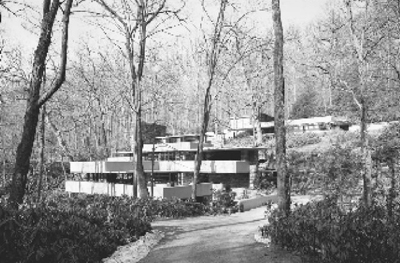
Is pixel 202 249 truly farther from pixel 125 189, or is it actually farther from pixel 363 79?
pixel 125 189

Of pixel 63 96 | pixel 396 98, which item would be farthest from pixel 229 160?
pixel 63 96

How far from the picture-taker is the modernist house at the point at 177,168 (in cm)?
3278

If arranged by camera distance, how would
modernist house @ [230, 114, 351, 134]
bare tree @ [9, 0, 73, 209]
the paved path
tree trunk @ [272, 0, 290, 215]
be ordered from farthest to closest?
modernist house @ [230, 114, 351, 134]
tree trunk @ [272, 0, 290, 215]
bare tree @ [9, 0, 73, 209]
the paved path

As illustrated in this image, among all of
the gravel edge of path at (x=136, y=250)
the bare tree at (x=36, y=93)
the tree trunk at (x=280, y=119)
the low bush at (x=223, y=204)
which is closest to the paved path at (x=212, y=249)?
the gravel edge of path at (x=136, y=250)

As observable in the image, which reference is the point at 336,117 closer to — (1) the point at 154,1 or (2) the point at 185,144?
(2) the point at 185,144

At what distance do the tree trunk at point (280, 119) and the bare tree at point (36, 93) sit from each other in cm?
760

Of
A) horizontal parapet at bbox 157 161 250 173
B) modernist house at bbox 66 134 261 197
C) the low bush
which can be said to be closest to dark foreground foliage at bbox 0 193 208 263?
the low bush

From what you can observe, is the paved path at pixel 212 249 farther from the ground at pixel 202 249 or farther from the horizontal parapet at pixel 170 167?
the horizontal parapet at pixel 170 167

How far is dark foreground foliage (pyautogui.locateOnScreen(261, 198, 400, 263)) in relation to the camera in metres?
7.99

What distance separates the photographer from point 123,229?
13.1 m

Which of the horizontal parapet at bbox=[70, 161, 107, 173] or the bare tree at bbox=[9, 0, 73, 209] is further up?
the bare tree at bbox=[9, 0, 73, 209]

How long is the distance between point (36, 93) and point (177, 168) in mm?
22918

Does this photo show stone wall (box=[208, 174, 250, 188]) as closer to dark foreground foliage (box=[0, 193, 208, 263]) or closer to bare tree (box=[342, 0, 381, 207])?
bare tree (box=[342, 0, 381, 207])

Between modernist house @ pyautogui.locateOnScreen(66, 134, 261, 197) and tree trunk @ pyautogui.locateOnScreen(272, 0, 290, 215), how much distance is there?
19.0m
